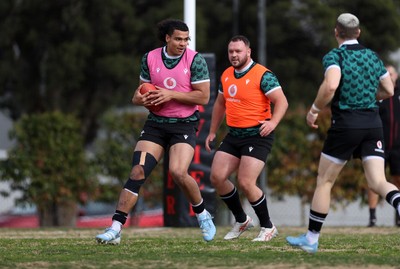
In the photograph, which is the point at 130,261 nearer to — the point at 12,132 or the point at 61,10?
the point at 12,132

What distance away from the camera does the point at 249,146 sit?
10.6 meters

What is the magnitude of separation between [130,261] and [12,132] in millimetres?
12295

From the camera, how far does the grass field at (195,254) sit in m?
7.95

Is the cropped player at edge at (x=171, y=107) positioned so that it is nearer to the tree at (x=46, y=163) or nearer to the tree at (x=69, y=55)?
the tree at (x=46, y=163)

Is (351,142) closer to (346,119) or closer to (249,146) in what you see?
(346,119)

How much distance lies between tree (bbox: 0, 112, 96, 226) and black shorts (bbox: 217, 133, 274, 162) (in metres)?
9.77

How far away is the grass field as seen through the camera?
7.95 m

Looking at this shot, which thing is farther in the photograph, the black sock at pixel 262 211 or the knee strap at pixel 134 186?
the black sock at pixel 262 211

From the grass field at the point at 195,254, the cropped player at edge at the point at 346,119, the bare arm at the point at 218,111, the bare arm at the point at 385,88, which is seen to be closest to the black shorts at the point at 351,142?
the cropped player at edge at the point at 346,119

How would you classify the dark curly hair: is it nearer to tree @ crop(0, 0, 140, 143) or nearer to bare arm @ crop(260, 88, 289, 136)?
bare arm @ crop(260, 88, 289, 136)

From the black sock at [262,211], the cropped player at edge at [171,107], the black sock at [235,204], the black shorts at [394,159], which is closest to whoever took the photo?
the cropped player at edge at [171,107]

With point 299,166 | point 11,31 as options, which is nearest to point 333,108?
point 299,166

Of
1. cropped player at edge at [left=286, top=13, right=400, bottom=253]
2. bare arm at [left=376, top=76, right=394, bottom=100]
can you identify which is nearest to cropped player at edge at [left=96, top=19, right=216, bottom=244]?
cropped player at edge at [left=286, top=13, right=400, bottom=253]

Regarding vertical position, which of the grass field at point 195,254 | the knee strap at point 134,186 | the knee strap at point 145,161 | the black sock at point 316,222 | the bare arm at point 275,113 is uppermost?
the bare arm at point 275,113
